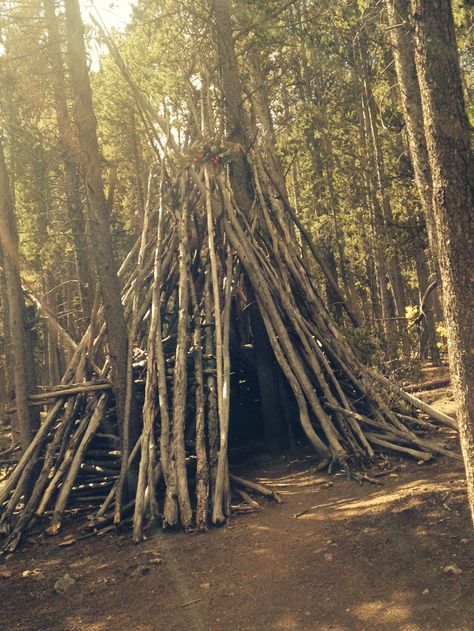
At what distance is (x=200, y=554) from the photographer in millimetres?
5195

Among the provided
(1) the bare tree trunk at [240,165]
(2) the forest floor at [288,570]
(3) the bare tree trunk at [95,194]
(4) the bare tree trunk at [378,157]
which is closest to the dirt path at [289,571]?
(2) the forest floor at [288,570]

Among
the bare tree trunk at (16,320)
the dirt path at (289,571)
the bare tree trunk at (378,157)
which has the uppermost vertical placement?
the bare tree trunk at (378,157)

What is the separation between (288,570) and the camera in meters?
4.70

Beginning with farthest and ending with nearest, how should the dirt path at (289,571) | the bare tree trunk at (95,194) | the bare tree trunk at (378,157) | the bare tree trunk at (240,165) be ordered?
the bare tree trunk at (378,157)
the bare tree trunk at (240,165)
the bare tree trunk at (95,194)
the dirt path at (289,571)

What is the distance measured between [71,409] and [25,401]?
54cm

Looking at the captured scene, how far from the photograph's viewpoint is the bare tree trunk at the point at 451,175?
359 cm

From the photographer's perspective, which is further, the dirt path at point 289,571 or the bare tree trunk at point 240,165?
the bare tree trunk at point 240,165

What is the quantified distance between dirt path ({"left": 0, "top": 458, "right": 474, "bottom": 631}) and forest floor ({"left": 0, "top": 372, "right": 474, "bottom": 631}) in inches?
0.4

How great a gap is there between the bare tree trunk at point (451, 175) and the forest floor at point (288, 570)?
91 centimetres

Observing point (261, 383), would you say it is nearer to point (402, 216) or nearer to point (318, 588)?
point (318, 588)

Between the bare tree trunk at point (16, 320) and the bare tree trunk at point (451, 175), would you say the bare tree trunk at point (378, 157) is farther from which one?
the bare tree trunk at point (451, 175)

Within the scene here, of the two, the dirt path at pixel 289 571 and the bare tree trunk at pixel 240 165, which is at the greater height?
the bare tree trunk at pixel 240 165

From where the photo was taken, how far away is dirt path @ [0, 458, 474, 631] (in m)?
4.01

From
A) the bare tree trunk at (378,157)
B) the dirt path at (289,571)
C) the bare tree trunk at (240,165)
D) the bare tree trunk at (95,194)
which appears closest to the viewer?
the dirt path at (289,571)
